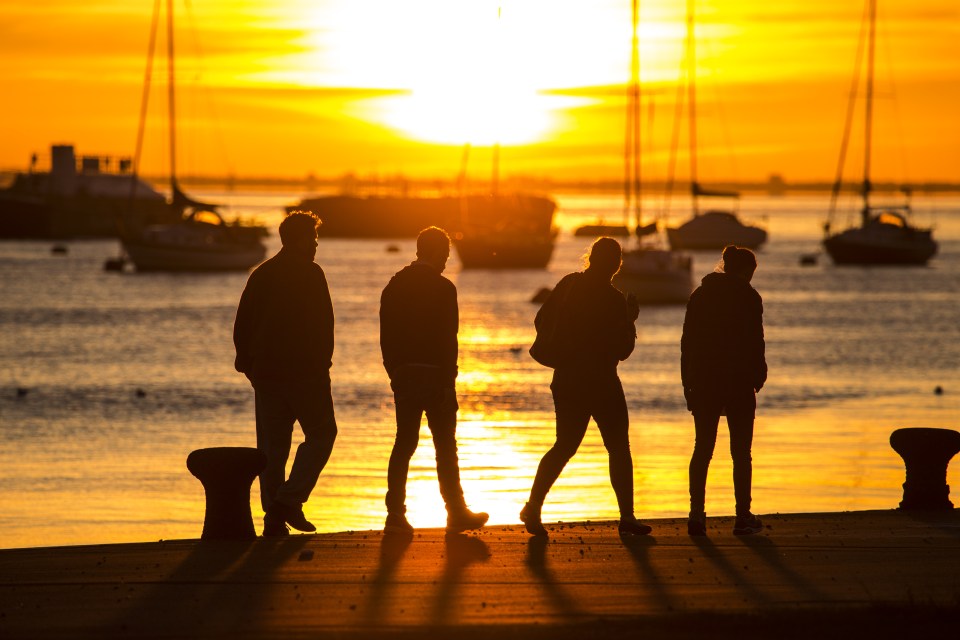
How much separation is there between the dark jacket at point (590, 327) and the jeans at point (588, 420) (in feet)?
0.28

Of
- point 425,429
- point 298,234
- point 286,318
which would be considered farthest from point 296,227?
point 425,429

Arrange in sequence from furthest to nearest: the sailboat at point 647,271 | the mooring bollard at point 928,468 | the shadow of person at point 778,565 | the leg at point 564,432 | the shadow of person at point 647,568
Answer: the sailboat at point 647,271, the mooring bollard at point 928,468, the leg at point 564,432, the shadow of person at point 778,565, the shadow of person at point 647,568

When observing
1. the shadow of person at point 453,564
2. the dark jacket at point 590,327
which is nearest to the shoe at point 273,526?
the shadow of person at point 453,564

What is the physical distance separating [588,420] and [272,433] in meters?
1.87

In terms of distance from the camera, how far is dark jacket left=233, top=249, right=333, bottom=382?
28.7ft

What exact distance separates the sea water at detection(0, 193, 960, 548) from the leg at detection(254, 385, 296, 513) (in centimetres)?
422

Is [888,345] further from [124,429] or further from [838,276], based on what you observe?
[838,276]

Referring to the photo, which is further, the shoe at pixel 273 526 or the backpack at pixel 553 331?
the shoe at pixel 273 526

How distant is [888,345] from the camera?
40.9 m

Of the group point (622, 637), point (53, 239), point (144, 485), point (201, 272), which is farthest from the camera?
point (53, 239)

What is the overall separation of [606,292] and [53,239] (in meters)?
140

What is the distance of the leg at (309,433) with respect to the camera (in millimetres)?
8812

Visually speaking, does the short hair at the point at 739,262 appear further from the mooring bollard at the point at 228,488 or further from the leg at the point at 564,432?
the mooring bollard at the point at 228,488

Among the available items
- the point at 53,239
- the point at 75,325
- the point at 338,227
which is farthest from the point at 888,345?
the point at 338,227
